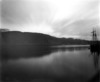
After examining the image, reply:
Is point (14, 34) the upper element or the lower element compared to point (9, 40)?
upper

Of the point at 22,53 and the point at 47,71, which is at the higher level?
the point at 47,71

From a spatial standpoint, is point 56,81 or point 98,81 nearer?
point 98,81

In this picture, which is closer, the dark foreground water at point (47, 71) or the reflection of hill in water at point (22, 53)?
the dark foreground water at point (47, 71)

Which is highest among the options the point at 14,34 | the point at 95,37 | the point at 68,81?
the point at 14,34

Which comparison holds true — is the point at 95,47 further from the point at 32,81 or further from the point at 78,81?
the point at 32,81

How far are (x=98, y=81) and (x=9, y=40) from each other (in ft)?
343

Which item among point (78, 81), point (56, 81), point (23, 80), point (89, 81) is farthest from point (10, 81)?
point (89, 81)

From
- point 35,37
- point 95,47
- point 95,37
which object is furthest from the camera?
point 35,37

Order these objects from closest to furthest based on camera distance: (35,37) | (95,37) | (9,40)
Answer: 1. (95,37)
2. (9,40)
3. (35,37)

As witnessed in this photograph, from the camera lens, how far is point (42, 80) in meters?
6.53

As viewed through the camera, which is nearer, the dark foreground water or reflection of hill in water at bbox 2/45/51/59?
the dark foreground water

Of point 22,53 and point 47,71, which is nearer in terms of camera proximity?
point 47,71

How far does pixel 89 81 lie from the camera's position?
6.13 m

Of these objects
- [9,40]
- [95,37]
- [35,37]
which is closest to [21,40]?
[9,40]
